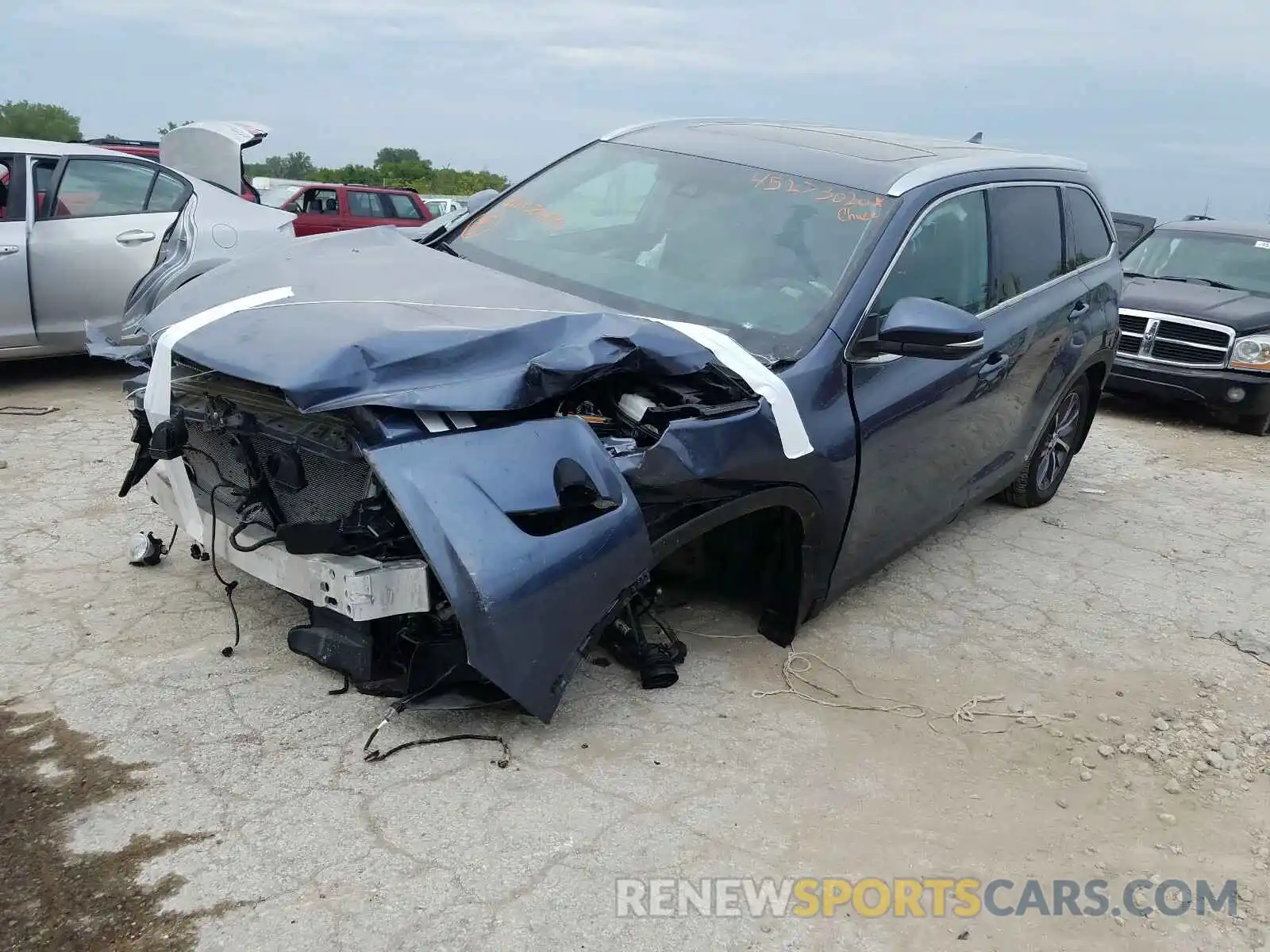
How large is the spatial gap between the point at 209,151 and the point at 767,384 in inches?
265

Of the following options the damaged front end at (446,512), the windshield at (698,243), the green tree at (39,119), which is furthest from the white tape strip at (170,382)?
the green tree at (39,119)

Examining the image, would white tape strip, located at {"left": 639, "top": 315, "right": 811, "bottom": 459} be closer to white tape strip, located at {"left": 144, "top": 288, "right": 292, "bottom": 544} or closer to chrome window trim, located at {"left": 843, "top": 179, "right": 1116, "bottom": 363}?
chrome window trim, located at {"left": 843, "top": 179, "right": 1116, "bottom": 363}

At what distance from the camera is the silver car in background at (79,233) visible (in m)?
6.40

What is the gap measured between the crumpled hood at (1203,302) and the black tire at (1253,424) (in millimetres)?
724

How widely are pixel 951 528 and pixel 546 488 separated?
3244mm

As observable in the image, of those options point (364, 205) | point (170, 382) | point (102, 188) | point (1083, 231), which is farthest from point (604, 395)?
point (364, 205)

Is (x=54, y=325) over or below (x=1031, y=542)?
over

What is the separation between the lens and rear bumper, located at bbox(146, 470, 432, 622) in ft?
9.11

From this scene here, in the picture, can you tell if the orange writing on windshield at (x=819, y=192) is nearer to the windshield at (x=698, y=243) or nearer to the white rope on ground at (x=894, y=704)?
the windshield at (x=698, y=243)

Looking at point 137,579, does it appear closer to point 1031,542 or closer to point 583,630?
point 583,630

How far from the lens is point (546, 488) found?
275cm

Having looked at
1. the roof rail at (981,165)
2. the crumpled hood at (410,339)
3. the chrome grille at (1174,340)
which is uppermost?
the roof rail at (981,165)

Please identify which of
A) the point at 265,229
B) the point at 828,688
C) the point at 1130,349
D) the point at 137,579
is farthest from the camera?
the point at 1130,349

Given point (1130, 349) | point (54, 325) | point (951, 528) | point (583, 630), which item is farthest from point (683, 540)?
point (1130, 349)
